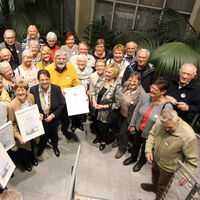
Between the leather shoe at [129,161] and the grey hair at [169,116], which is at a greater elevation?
the grey hair at [169,116]

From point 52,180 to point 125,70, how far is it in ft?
7.27

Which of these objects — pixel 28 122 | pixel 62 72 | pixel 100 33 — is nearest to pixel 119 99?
pixel 62 72

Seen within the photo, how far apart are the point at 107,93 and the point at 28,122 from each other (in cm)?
124

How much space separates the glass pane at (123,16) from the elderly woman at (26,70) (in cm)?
448

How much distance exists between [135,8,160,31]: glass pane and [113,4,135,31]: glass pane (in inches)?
9.8

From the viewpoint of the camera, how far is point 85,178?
2.69 m

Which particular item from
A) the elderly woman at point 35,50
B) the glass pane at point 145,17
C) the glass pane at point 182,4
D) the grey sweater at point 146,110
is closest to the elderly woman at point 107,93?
the grey sweater at point 146,110

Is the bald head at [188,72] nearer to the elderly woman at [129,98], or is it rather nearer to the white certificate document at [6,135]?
the elderly woman at [129,98]

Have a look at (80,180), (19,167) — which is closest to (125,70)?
(80,180)

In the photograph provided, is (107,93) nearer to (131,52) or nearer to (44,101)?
(44,101)

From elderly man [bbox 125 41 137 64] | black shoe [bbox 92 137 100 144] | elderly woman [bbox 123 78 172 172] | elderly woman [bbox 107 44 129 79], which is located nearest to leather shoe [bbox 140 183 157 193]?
elderly woman [bbox 123 78 172 172]

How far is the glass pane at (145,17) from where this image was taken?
5.73m

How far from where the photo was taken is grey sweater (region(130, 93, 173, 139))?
220cm

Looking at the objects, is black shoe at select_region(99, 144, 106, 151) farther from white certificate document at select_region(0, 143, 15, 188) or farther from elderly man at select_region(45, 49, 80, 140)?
white certificate document at select_region(0, 143, 15, 188)
